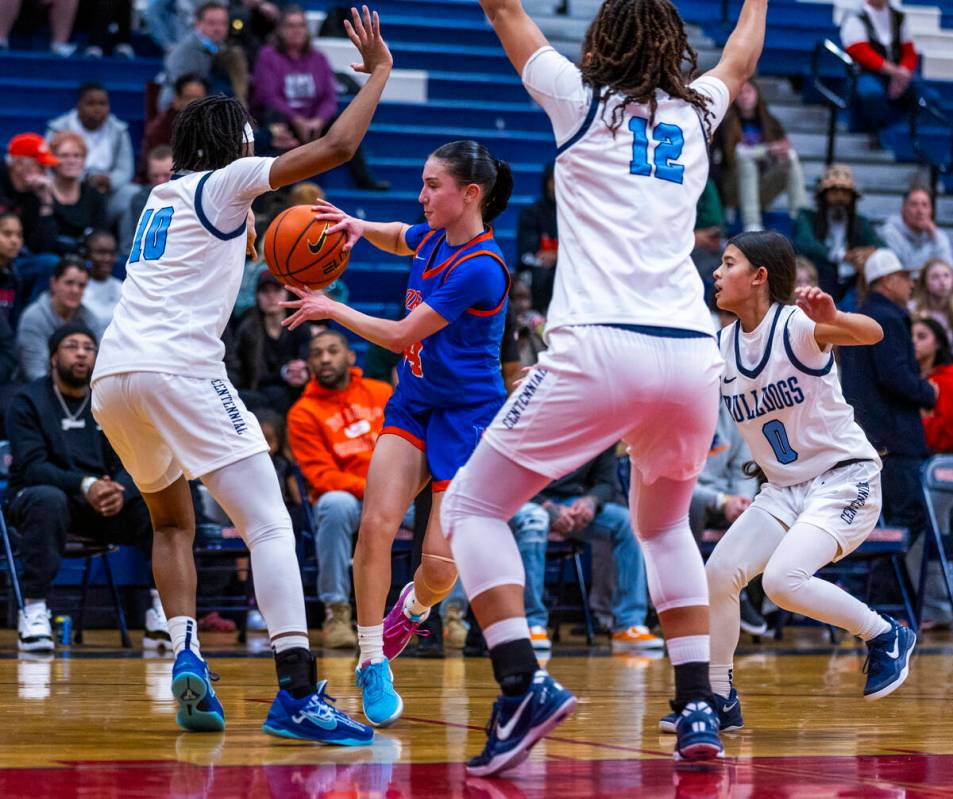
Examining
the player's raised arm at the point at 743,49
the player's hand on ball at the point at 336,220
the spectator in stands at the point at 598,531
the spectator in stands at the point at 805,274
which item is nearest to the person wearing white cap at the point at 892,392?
the spectator in stands at the point at 805,274

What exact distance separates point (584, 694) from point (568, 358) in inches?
108

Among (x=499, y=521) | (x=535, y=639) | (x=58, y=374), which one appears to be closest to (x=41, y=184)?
(x=58, y=374)

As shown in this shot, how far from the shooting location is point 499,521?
414 cm

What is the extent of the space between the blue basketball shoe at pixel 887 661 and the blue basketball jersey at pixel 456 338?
1.61 m

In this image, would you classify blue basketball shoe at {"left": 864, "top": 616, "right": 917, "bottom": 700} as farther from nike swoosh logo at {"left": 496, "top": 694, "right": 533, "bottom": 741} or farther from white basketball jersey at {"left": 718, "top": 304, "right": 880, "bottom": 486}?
nike swoosh logo at {"left": 496, "top": 694, "right": 533, "bottom": 741}

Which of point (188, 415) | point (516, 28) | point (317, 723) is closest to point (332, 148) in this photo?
point (516, 28)

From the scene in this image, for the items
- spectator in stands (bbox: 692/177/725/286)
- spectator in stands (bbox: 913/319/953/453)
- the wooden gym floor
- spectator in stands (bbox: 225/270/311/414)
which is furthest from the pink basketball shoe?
spectator in stands (bbox: 913/319/953/453)

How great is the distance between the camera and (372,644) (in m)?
5.25

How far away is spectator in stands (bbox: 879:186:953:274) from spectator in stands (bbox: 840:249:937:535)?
258 centimetres

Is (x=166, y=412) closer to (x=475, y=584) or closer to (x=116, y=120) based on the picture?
Answer: (x=475, y=584)

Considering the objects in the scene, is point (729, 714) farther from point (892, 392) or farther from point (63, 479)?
point (892, 392)

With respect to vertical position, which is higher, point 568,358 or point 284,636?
point 568,358

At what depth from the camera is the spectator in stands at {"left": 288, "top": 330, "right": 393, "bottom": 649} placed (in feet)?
28.8

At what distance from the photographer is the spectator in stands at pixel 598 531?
881 cm
